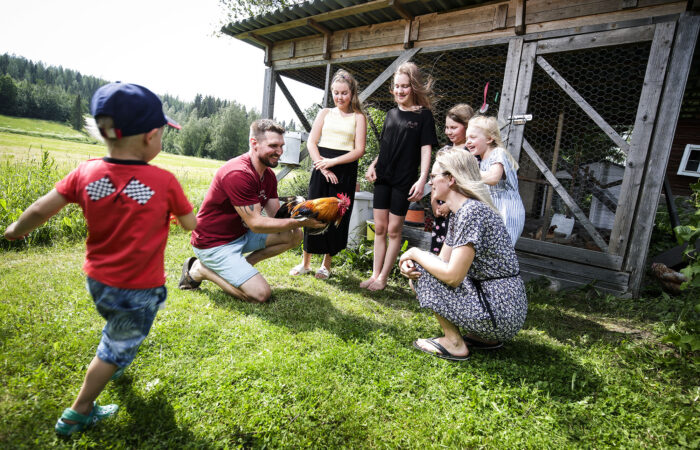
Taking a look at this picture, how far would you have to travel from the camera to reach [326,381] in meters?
1.86

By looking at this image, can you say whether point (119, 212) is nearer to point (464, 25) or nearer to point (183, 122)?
point (464, 25)

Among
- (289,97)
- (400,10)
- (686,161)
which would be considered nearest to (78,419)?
(400,10)

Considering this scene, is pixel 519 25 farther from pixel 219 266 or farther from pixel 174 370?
→ pixel 174 370

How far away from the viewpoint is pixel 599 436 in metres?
1.62

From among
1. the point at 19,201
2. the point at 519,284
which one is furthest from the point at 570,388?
the point at 19,201

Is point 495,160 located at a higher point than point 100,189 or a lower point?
higher

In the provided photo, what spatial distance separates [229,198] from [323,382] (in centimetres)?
166

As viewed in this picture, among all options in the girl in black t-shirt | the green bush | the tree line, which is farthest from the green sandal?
the tree line

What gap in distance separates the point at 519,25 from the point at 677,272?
133 inches

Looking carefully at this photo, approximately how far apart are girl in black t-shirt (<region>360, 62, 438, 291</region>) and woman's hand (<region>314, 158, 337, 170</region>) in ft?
1.25

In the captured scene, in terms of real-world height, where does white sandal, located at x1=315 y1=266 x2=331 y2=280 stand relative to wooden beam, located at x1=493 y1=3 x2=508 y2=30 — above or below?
below

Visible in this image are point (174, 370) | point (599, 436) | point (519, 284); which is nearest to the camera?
point (599, 436)

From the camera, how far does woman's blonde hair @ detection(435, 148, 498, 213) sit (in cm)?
204

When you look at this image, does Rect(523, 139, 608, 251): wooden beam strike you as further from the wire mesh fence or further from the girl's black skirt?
the girl's black skirt
